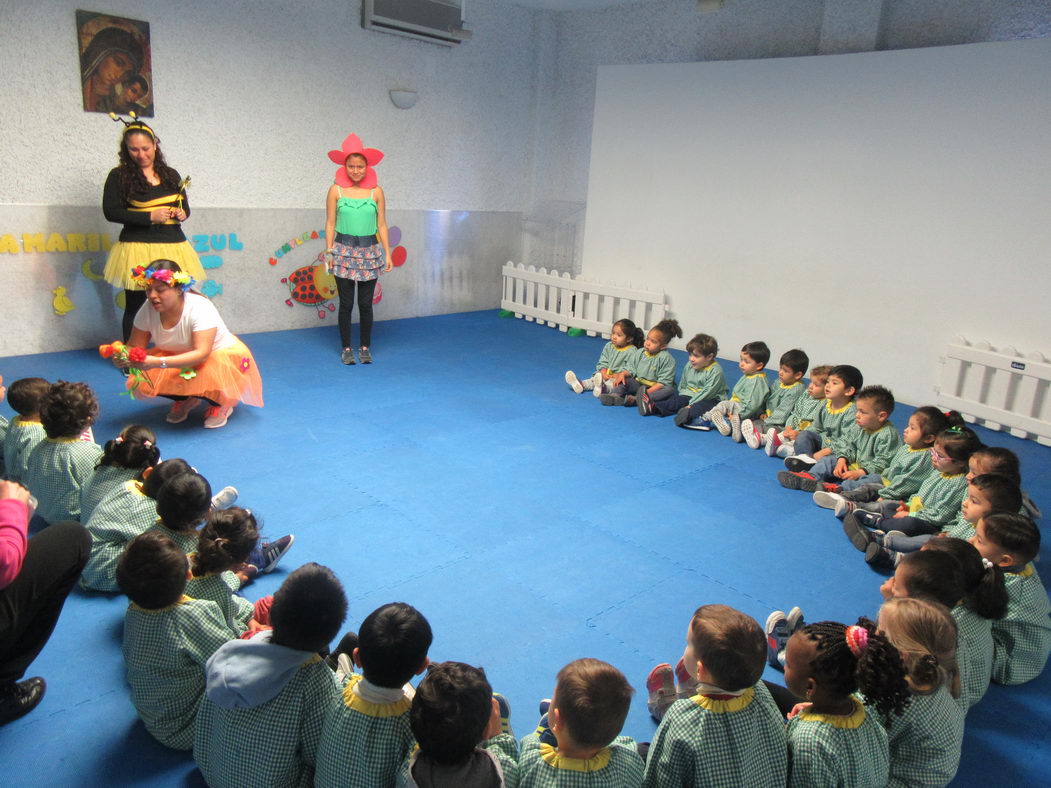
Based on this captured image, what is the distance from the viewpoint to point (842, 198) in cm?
571

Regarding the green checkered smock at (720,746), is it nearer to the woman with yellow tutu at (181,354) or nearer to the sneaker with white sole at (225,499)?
the sneaker with white sole at (225,499)

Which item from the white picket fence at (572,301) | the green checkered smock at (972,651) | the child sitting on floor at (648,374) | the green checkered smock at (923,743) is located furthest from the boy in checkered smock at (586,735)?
the white picket fence at (572,301)

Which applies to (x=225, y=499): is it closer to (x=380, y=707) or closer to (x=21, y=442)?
(x=21, y=442)

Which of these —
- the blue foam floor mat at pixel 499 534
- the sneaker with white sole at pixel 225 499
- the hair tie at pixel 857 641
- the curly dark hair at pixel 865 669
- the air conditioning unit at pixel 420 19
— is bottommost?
the blue foam floor mat at pixel 499 534

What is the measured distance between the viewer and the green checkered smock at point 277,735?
1.76 m

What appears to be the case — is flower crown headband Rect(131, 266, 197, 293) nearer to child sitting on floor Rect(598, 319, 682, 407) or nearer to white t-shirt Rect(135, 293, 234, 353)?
white t-shirt Rect(135, 293, 234, 353)

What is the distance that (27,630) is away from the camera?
2088 mm

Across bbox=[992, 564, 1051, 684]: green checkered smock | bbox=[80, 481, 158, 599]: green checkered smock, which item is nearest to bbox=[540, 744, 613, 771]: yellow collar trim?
bbox=[992, 564, 1051, 684]: green checkered smock

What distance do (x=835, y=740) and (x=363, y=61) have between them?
21.0 ft

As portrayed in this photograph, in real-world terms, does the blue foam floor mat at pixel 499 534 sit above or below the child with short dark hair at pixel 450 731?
below

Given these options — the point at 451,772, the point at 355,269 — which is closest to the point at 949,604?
the point at 451,772

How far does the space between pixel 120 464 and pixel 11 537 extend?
1051mm

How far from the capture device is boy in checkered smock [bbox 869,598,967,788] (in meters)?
1.89

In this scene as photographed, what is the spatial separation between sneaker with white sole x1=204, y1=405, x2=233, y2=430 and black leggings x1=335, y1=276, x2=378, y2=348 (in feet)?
5.07
